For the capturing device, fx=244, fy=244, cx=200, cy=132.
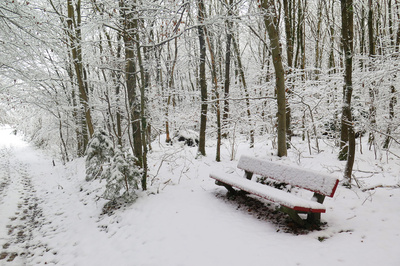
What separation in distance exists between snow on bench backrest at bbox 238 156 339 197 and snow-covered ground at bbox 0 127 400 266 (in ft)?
1.74

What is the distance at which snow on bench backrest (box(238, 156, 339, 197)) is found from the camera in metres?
3.33

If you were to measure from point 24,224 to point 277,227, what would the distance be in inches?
203

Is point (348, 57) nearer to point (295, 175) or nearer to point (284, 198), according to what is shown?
point (295, 175)

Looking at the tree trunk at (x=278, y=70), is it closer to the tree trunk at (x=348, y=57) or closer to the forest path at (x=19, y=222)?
the tree trunk at (x=348, y=57)

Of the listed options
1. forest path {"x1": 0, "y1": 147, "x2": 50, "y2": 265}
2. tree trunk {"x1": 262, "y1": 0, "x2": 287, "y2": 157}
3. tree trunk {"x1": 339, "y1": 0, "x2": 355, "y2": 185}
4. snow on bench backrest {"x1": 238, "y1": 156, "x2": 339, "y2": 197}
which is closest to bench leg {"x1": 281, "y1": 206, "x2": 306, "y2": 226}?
snow on bench backrest {"x1": 238, "y1": 156, "x2": 339, "y2": 197}

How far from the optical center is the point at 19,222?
17.3ft

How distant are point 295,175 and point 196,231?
70.2 inches

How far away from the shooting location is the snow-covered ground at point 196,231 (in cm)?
282

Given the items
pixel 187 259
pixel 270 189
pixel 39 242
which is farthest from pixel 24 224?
pixel 270 189

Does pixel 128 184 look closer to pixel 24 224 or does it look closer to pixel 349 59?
pixel 24 224

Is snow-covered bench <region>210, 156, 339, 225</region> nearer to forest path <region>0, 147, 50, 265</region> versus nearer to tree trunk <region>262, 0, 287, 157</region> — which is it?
tree trunk <region>262, 0, 287, 157</region>

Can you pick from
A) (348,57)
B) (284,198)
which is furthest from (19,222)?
(348,57)

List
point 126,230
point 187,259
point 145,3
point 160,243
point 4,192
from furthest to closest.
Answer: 1. point 4,192
2. point 145,3
3. point 126,230
4. point 160,243
5. point 187,259

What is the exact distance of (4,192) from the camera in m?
7.42
